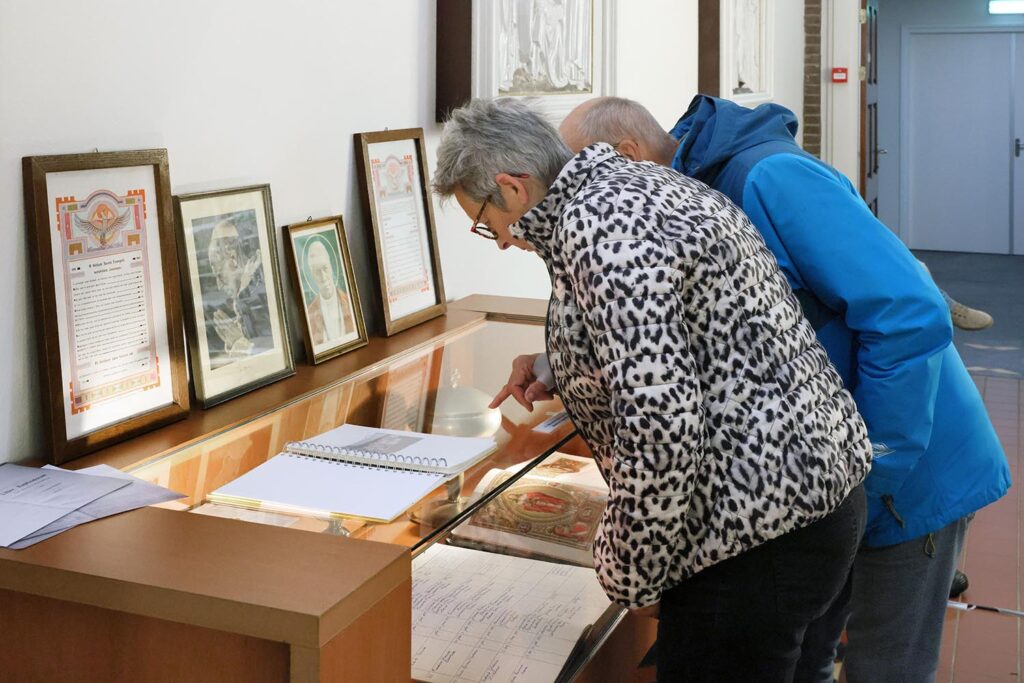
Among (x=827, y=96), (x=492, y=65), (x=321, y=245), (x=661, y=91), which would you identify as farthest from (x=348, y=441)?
(x=827, y=96)

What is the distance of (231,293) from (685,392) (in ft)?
3.79

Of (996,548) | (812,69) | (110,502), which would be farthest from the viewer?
(812,69)

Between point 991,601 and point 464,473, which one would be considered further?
point 991,601

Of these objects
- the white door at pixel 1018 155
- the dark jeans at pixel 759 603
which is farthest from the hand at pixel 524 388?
the white door at pixel 1018 155

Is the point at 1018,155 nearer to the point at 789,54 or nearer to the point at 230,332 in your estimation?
the point at 789,54

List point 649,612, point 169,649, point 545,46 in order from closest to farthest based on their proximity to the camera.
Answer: point 169,649
point 649,612
point 545,46

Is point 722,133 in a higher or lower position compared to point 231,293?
higher

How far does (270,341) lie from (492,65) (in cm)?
113

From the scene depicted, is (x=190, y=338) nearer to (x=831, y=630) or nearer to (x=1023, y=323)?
(x=831, y=630)

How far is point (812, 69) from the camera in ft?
29.7

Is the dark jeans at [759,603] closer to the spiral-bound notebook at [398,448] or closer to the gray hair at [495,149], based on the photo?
the spiral-bound notebook at [398,448]

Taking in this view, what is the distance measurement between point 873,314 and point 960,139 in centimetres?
1173

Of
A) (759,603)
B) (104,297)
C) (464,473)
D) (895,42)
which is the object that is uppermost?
(895,42)

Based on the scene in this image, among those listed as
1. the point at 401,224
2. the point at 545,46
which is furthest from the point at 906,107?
the point at 401,224
